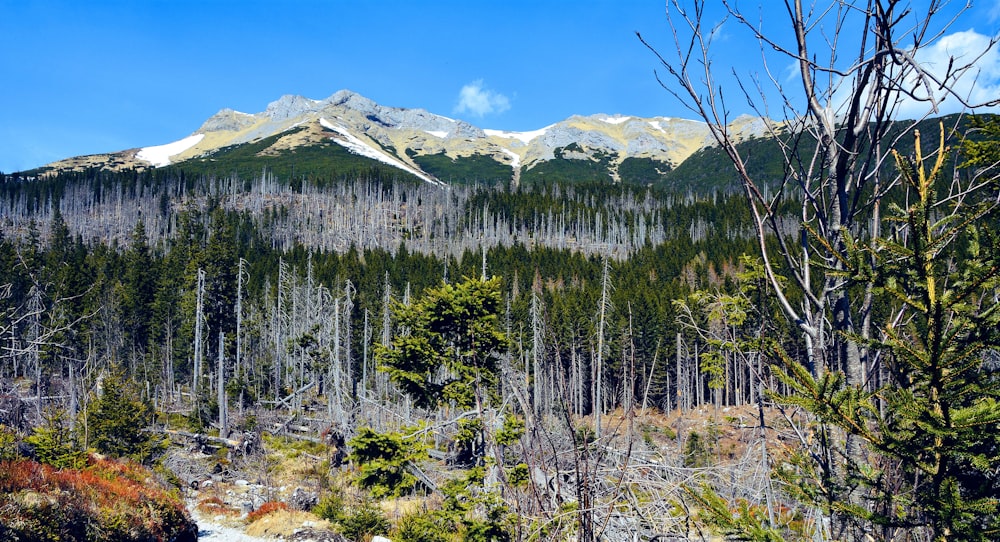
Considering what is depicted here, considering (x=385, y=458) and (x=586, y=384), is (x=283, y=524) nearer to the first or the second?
(x=385, y=458)

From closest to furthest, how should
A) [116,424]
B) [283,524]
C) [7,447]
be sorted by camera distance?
[7,447]
[283,524]
[116,424]

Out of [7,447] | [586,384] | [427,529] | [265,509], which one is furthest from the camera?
[586,384]

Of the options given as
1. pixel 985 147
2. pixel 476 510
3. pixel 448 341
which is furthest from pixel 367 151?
pixel 985 147

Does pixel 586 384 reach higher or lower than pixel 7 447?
lower

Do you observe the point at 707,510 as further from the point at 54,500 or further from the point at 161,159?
the point at 161,159

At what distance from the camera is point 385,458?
11664 mm

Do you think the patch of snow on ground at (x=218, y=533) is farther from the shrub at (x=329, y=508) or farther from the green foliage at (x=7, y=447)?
the green foliage at (x=7, y=447)

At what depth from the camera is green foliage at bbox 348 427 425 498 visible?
37.6 ft

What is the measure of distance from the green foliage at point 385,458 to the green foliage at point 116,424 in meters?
14.1

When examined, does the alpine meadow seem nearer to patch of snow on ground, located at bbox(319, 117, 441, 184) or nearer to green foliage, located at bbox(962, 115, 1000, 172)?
green foliage, located at bbox(962, 115, 1000, 172)

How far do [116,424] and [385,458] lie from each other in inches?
580

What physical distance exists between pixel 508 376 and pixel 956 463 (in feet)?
7.39

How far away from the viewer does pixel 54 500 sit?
32.8 feet

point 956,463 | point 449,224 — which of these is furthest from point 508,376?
point 449,224
